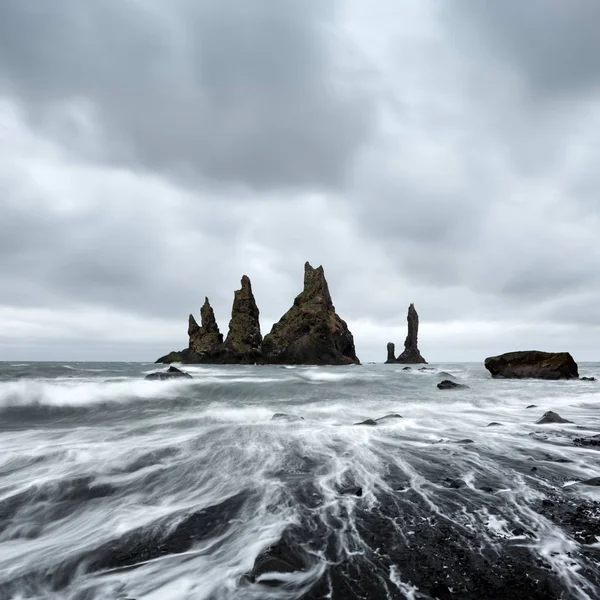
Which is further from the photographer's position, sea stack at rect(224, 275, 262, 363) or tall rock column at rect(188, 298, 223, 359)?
tall rock column at rect(188, 298, 223, 359)

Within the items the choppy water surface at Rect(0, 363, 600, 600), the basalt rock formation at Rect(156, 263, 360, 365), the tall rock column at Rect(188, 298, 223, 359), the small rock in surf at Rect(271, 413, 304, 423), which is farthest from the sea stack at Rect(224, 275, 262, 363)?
the choppy water surface at Rect(0, 363, 600, 600)

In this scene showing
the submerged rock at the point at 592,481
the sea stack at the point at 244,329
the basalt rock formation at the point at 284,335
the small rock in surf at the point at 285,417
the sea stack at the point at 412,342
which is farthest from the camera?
the sea stack at the point at 412,342

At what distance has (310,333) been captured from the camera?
75.8 meters

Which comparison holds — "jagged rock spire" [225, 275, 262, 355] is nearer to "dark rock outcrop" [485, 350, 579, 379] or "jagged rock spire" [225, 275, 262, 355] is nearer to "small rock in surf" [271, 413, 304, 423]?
"dark rock outcrop" [485, 350, 579, 379]

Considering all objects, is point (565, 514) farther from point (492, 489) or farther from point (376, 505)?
point (376, 505)

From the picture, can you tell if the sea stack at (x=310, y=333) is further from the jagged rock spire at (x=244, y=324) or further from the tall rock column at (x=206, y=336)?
the tall rock column at (x=206, y=336)

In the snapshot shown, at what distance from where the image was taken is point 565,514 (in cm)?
462

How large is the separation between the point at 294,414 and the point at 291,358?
62.2 metres

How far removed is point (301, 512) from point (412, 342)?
102m

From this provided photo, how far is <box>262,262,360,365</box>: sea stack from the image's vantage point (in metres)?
74.6

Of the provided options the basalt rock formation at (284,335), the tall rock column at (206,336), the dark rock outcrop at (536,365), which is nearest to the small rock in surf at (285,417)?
the dark rock outcrop at (536,365)

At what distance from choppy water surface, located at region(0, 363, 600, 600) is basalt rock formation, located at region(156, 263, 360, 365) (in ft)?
210

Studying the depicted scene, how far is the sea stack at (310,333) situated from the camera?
74562 mm

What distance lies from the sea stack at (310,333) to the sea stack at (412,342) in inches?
957
